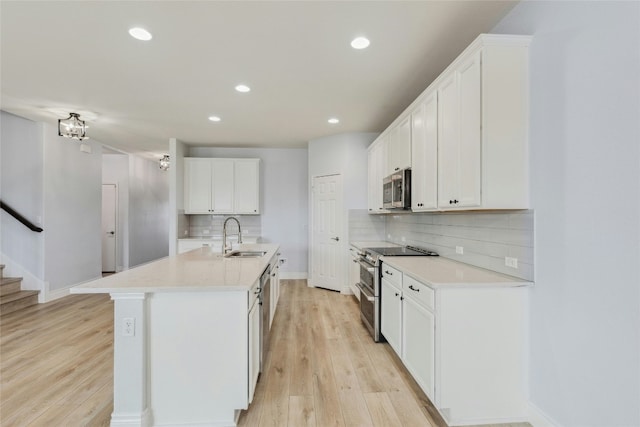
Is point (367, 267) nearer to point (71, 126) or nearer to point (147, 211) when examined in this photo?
point (71, 126)

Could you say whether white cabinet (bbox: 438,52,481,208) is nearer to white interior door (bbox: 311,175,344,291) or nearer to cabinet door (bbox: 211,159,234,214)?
white interior door (bbox: 311,175,344,291)

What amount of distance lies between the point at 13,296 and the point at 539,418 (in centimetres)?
622

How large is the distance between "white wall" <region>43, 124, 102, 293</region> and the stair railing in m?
0.14

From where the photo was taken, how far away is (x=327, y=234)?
545cm

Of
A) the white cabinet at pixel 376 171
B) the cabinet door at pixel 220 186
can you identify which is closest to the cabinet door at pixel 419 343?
the white cabinet at pixel 376 171

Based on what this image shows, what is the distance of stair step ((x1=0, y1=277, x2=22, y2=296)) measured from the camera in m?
4.20

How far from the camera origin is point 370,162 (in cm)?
481

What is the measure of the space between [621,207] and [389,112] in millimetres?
3092

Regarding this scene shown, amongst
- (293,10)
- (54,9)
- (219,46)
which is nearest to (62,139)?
(54,9)

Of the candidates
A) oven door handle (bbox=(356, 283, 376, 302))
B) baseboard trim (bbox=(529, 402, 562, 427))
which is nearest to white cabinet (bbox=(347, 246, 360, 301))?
oven door handle (bbox=(356, 283, 376, 302))

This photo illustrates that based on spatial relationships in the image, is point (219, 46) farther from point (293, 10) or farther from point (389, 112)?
point (389, 112)

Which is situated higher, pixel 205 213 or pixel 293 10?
pixel 293 10

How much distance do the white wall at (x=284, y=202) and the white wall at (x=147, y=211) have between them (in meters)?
2.93

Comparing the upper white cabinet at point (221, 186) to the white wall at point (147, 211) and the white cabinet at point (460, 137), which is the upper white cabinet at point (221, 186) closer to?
the white wall at point (147, 211)
